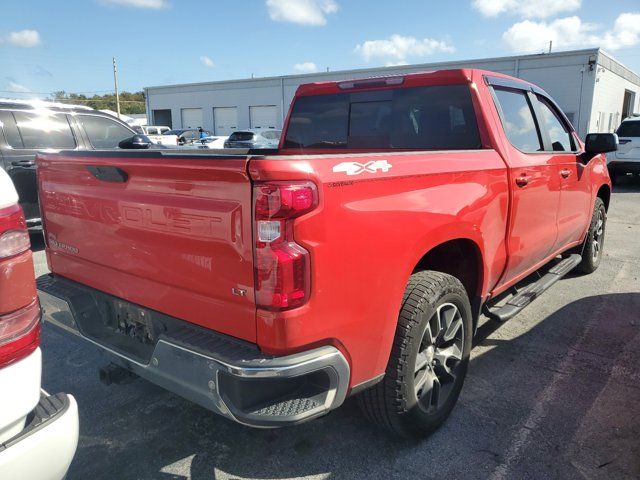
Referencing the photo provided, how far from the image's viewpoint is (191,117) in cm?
3962

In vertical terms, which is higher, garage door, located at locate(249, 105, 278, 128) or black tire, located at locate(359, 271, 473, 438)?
garage door, located at locate(249, 105, 278, 128)

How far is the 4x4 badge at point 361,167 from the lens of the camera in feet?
6.56

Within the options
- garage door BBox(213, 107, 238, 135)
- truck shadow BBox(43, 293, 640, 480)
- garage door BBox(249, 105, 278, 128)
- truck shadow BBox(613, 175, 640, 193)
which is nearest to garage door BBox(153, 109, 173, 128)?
garage door BBox(213, 107, 238, 135)

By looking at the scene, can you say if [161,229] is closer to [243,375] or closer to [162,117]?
[243,375]

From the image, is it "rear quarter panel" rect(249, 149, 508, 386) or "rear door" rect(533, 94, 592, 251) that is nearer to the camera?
"rear quarter panel" rect(249, 149, 508, 386)

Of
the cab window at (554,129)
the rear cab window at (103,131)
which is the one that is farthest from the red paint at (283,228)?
the rear cab window at (103,131)

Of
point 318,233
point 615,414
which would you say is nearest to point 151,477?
point 318,233

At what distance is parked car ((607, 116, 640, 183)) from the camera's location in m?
13.3

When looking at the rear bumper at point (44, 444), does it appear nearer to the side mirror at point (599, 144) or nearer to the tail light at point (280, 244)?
the tail light at point (280, 244)

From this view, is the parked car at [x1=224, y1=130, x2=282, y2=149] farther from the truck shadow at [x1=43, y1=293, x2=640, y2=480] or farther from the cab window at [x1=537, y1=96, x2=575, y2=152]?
the truck shadow at [x1=43, y1=293, x2=640, y2=480]

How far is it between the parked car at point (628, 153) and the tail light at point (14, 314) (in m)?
14.7

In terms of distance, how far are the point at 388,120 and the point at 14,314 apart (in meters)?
2.73

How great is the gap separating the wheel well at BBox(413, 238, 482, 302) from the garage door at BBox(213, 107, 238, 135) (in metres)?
35.3

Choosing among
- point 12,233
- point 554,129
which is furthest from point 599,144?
point 12,233
